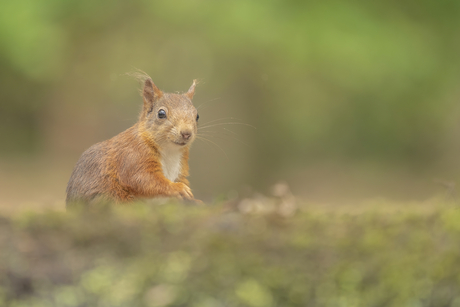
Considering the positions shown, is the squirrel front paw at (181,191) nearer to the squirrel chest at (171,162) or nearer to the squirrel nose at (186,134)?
the squirrel chest at (171,162)

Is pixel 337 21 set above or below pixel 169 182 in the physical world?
above

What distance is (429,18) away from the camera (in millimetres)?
7504

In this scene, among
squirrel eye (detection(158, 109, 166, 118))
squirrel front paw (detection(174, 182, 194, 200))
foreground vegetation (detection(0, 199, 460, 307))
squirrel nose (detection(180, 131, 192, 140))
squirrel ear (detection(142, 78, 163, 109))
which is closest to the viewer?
foreground vegetation (detection(0, 199, 460, 307))

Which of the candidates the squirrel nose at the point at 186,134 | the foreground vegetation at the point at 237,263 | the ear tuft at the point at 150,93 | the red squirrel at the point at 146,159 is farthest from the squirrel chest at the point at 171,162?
the foreground vegetation at the point at 237,263

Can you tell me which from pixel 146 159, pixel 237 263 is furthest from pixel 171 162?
pixel 237 263

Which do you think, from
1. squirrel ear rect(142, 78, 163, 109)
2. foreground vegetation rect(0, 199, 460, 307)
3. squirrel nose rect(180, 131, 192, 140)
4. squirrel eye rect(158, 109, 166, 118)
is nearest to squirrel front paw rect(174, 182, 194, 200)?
squirrel nose rect(180, 131, 192, 140)

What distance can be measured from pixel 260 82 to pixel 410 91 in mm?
2396

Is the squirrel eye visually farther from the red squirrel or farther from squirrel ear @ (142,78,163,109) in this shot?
squirrel ear @ (142,78,163,109)

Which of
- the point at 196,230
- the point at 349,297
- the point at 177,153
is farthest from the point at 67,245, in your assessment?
the point at 177,153

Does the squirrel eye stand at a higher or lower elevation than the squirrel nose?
higher

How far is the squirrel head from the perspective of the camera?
3057mm

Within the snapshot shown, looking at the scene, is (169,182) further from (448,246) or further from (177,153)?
(448,246)

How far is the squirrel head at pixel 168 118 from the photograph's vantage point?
3.06m

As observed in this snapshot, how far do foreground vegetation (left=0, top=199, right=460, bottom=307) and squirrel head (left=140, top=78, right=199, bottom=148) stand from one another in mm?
1410
